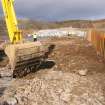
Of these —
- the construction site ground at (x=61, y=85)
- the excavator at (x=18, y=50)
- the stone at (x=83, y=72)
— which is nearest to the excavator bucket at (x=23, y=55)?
the excavator at (x=18, y=50)

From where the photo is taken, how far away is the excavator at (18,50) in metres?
16.8

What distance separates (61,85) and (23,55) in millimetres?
3106

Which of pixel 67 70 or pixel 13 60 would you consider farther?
pixel 67 70

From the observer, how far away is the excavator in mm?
16781

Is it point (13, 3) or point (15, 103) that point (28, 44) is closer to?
point (13, 3)

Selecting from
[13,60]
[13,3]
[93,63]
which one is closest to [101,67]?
[93,63]

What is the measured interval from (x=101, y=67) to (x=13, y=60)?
4655mm

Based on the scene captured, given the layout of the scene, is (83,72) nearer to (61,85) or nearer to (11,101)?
(61,85)

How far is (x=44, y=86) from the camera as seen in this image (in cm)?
1477

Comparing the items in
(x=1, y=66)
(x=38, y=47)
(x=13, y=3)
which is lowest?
(x=1, y=66)

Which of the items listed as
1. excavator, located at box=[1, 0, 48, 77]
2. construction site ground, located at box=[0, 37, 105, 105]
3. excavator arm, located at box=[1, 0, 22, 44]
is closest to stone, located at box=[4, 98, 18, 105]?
construction site ground, located at box=[0, 37, 105, 105]

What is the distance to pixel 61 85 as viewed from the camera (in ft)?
48.8

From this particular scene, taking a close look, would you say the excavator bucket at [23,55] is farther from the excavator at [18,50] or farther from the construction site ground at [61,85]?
the construction site ground at [61,85]

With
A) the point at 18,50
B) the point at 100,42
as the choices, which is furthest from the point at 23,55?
the point at 100,42
